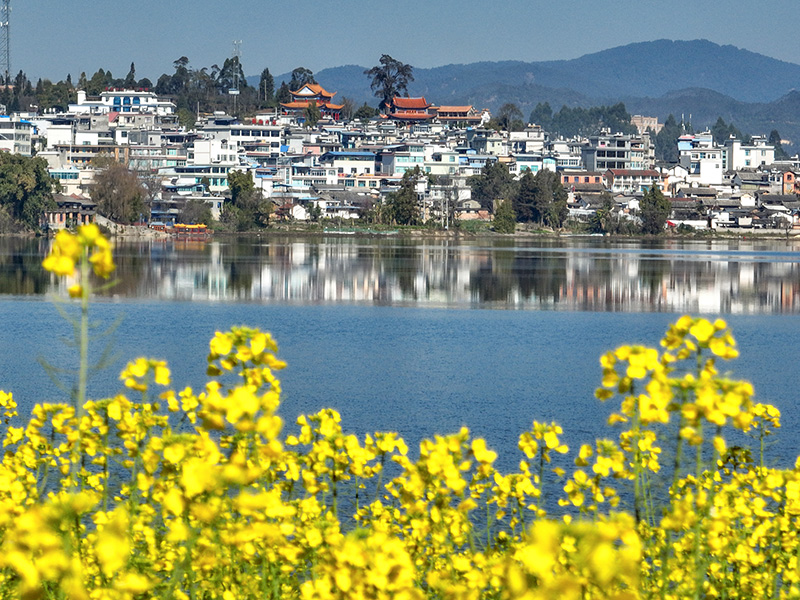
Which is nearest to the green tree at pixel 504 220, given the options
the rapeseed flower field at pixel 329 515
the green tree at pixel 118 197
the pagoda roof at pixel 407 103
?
the green tree at pixel 118 197

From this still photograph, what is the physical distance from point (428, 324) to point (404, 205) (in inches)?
1847

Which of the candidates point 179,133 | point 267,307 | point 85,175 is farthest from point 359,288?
point 179,133

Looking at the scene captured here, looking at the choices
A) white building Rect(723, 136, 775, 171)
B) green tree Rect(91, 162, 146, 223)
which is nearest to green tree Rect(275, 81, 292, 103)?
white building Rect(723, 136, 775, 171)

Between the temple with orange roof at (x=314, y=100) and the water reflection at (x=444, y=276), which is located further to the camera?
the temple with orange roof at (x=314, y=100)

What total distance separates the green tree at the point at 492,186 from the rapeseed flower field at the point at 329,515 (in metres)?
71.4

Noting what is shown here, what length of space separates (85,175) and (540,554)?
7011cm

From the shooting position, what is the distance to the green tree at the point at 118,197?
61375 mm

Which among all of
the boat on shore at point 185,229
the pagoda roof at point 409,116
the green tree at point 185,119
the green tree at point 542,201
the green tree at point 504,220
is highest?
the pagoda roof at point 409,116

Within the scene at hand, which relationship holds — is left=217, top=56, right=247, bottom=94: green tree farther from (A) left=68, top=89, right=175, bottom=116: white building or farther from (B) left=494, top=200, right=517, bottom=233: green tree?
(B) left=494, top=200, right=517, bottom=233: green tree

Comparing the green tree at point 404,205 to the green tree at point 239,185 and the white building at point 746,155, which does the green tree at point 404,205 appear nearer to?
the green tree at point 239,185

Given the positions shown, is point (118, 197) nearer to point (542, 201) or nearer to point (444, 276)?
point (542, 201)

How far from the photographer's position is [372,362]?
54.9 ft

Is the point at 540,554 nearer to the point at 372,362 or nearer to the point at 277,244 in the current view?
the point at 372,362

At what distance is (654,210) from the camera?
72.4 m
